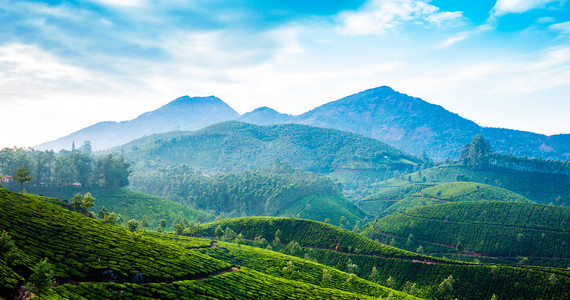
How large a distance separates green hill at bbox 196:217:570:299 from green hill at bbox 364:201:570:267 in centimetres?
3931

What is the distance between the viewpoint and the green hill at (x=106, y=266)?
154 feet

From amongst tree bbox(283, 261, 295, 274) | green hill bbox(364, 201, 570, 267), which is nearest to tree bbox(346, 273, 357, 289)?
tree bbox(283, 261, 295, 274)

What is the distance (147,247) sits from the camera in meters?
75.1

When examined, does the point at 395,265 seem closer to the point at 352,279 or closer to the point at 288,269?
the point at 352,279

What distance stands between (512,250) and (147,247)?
16183cm

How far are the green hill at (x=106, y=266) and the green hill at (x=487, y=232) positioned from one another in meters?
109

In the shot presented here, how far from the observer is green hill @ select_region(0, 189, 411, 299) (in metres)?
47.0

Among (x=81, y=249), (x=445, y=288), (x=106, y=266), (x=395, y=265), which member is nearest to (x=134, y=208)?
(x=81, y=249)

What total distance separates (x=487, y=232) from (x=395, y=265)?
7117 centimetres

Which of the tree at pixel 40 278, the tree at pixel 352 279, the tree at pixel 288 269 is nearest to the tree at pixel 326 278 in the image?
the tree at pixel 352 279

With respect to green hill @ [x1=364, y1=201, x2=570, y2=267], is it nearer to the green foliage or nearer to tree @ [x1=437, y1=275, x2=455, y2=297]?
tree @ [x1=437, y1=275, x2=455, y2=297]

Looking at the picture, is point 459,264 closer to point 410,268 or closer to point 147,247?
point 410,268

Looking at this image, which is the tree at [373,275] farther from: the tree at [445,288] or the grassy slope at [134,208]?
the grassy slope at [134,208]

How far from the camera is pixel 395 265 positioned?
123m
